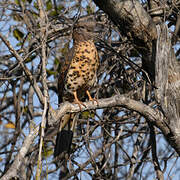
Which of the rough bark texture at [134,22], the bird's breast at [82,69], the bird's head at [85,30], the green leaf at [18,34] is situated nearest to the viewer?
the rough bark texture at [134,22]

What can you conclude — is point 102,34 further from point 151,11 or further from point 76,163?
point 76,163

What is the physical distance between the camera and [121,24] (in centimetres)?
333

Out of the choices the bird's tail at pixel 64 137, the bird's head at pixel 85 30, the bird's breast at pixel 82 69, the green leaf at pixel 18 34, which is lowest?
the bird's tail at pixel 64 137

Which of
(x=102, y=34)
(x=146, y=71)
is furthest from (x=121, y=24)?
(x=102, y=34)

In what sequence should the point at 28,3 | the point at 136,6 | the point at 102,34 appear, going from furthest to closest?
the point at 28,3
the point at 102,34
the point at 136,6

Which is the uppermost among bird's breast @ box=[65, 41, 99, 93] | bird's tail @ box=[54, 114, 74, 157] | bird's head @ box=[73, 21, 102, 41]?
bird's head @ box=[73, 21, 102, 41]

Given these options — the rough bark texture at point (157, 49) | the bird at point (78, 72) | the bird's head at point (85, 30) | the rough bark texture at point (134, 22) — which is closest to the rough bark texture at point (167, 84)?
the rough bark texture at point (157, 49)

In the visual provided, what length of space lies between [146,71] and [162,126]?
0.66m

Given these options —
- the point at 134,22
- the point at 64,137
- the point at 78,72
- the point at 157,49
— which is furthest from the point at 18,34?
the point at 157,49

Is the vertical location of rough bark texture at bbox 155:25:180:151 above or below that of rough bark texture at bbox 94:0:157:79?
below

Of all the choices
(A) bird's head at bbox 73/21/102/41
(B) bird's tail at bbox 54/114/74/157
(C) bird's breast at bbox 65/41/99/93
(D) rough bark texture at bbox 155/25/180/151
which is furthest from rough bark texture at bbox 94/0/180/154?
(B) bird's tail at bbox 54/114/74/157

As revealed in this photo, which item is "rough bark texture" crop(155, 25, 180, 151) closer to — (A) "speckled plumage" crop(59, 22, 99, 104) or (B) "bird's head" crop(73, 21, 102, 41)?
(A) "speckled plumage" crop(59, 22, 99, 104)

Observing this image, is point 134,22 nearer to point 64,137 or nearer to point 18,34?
point 64,137

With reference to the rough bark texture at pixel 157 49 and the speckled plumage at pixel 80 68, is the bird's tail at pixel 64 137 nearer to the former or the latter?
the speckled plumage at pixel 80 68
